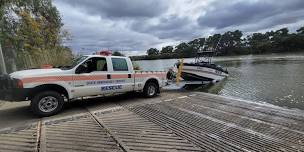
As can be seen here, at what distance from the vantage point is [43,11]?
21.9m

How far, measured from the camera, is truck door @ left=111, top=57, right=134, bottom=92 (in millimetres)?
7860

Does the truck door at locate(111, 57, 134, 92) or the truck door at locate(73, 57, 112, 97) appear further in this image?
the truck door at locate(111, 57, 134, 92)

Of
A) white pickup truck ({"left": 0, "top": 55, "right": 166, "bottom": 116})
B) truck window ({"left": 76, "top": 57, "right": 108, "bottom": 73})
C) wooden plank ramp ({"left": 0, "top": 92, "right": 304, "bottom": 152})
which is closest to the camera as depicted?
wooden plank ramp ({"left": 0, "top": 92, "right": 304, "bottom": 152})

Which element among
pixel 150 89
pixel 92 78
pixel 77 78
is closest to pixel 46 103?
pixel 77 78

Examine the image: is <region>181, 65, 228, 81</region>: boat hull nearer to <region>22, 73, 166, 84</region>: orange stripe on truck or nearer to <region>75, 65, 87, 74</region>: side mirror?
<region>22, 73, 166, 84</region>: orange stripe on truck

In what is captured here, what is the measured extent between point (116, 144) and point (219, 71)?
1489 cm

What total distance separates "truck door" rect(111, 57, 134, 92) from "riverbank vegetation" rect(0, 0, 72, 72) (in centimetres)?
699

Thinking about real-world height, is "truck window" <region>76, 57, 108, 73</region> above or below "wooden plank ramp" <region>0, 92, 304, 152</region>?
above

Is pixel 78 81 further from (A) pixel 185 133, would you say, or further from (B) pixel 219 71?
(B) pixel 219 71

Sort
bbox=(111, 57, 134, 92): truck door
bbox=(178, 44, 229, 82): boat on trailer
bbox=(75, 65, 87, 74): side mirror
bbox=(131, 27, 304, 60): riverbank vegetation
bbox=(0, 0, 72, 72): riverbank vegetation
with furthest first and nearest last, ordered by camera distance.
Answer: bbox=(131, 27, 304, 60): riverbank vegetation
bbox=(178, 44, 229, 82): boat on trailer
bbox=(0, 0, 72, 72): riverbank vegetation
bbox=(111, 57, 134, 92): truck door
bbox=(75, 65, 87, 74): side mirror

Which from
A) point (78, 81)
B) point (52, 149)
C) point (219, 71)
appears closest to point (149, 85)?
point (78, 81)

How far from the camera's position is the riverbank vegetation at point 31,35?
14.1 meters

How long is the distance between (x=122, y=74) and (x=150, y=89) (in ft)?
5.06

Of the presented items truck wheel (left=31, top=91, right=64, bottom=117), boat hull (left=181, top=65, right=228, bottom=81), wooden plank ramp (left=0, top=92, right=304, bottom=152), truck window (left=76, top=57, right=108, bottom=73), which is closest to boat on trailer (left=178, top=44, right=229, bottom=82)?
boat hull (left=181, top=65, right=228, bottom=81)
